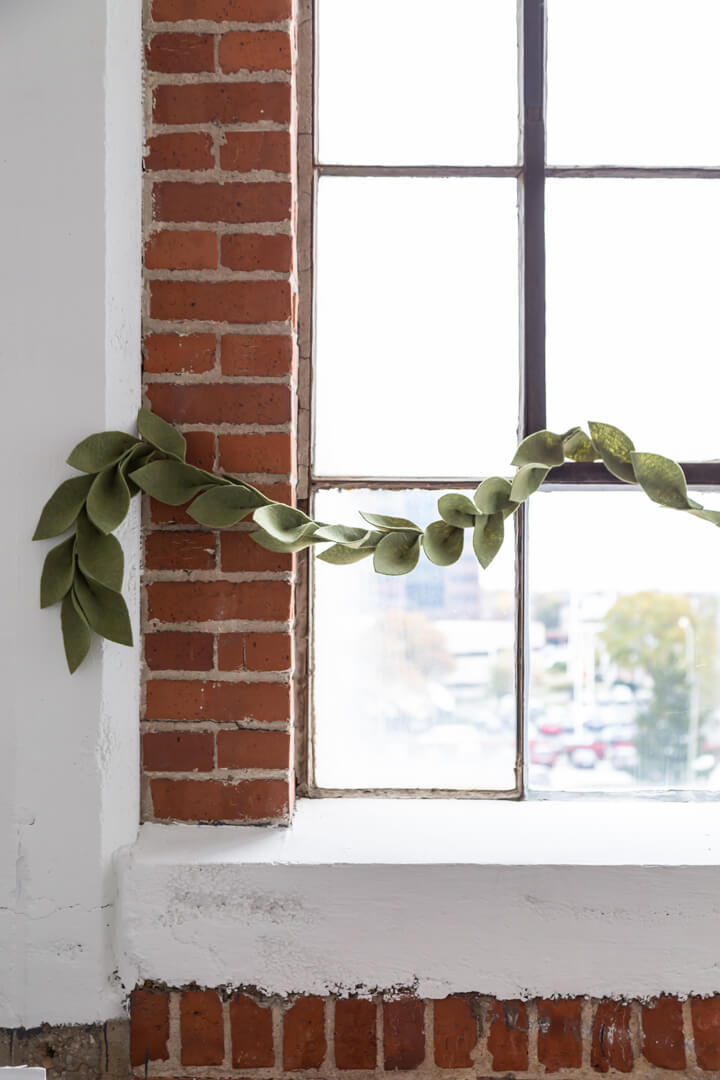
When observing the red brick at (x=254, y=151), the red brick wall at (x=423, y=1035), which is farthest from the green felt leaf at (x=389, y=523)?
the red brick wall at (x=423, y=1035)

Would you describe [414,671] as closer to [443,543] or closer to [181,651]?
[443,543]

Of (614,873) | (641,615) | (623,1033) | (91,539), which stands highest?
(91,539)

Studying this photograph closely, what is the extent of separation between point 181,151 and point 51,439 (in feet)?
1.72

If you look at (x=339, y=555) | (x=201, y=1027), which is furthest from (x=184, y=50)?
(x=201, y=1027)

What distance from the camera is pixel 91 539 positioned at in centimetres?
130

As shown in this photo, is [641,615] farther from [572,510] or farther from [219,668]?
[219,668]

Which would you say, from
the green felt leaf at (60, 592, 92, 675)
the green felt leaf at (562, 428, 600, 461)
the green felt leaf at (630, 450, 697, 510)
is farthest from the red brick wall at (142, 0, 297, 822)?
the green felt leaf at (630, 450, 697, 510)

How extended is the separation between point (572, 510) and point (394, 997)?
89cm

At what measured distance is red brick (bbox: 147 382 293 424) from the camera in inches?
54.3

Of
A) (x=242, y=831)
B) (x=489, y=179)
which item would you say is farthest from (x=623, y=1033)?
(x=489, y=179)

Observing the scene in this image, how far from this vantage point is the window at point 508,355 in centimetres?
155

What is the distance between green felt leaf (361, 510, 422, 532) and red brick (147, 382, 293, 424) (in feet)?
0.82

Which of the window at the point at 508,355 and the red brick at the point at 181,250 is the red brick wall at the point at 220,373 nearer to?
the red brick at the point at 181,250

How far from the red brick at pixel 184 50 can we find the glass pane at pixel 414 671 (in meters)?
0.75
